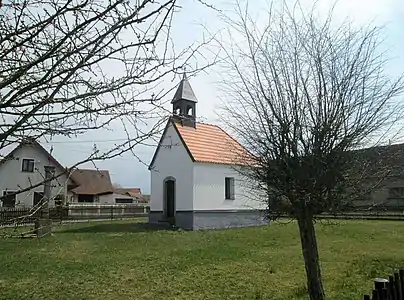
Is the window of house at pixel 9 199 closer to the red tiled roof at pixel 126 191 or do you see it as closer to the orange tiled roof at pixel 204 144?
the orange tiled roof at pixel 204 144

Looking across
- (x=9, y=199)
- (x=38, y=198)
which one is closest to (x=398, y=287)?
(x=38, y=198)

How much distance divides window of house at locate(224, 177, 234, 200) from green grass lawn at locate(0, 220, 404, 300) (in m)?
4.81

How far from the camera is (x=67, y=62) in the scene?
1.98 m

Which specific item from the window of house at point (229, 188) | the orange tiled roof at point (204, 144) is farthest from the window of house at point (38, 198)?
the window of house at point (229, 188)

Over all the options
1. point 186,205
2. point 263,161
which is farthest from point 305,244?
point 186,205

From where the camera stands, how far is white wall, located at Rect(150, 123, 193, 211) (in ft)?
69.2

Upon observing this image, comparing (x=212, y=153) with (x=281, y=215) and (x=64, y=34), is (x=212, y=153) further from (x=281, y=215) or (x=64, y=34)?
(x=64, y=34)

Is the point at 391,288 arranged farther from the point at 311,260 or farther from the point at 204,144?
the point at 204,144

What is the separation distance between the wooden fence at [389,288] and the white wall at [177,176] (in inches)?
638

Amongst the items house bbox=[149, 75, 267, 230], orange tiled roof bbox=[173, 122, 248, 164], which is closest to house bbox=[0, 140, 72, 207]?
house bbox=[149, 75, 267, 230]

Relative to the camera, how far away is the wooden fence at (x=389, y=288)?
154 inches

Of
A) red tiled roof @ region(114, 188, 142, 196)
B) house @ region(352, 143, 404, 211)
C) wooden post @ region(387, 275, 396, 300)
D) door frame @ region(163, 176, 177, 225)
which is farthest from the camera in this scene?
red tiled roof @ region(114, 188, 142, 196)

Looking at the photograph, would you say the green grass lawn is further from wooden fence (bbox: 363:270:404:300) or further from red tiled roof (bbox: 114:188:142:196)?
red tiled roof (bbox: 114:188:142:196)

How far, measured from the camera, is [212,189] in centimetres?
2162
